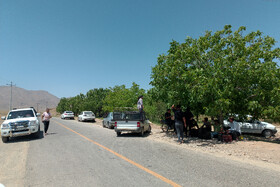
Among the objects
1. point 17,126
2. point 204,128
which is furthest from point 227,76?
point 17,126

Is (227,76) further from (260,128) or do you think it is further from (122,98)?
(122,98)

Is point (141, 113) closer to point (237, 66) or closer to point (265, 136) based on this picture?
point (237, 66)

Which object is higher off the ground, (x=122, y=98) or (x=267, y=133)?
(x=122, y=98)

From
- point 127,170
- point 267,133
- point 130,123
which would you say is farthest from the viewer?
point 267,133

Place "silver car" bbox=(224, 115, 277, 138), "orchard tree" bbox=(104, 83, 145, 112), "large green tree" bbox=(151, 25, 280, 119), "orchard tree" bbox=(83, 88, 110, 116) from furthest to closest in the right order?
"orchard tree" bbox=(83, 88, 110, 116) → "orchard tree" bbox=(104, 83, 145, 112) → "silver car" bbox=(224, 115, 277, 138) → "large green tree" bbox=(151, 25, 280, 119)

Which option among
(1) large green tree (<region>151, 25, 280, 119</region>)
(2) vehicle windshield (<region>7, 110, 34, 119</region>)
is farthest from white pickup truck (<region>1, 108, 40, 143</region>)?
(1) large green tree (<region>151, 25, 280, 119</region>)

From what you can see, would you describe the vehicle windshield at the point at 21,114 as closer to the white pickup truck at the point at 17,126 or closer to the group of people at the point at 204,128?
the white pickup truck at the point at 17,126

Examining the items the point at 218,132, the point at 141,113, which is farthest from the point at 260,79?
the point at 141,113

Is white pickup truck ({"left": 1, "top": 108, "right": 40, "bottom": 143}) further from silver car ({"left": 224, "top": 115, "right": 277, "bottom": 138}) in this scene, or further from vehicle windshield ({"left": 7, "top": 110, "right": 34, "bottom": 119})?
silver car ({"left": 224, "top": 115, "right": 277, "bottom": 138})

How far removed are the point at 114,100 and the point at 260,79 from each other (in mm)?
24814

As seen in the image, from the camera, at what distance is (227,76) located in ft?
32.4

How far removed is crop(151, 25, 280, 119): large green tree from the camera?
31.4ft

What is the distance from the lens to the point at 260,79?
32.0ft

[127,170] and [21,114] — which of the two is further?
[21,114]
